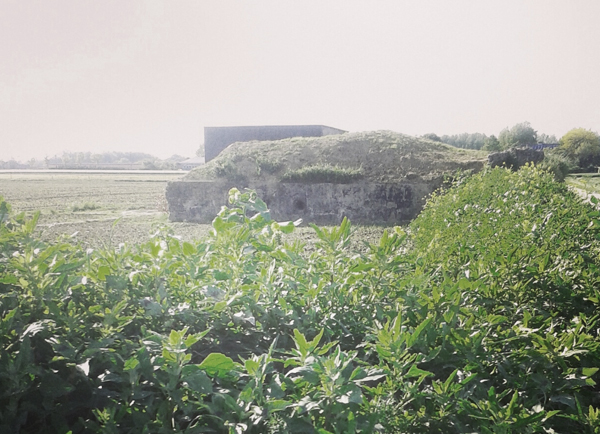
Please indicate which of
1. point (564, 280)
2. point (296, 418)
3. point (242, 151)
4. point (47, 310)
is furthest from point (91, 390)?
point (242, 151)

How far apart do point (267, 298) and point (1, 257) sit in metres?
0.76

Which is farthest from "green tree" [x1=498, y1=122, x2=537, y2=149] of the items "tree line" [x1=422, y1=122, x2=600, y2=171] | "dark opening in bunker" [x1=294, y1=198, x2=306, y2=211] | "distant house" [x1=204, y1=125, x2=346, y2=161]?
"dark opening in bunker" [x1=294, y1=198, x2=306, y2=211]

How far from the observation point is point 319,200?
13391mm

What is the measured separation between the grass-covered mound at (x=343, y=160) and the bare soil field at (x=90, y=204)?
2569 mm

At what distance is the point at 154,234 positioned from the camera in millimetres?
1672

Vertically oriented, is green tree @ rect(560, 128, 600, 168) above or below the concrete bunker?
above

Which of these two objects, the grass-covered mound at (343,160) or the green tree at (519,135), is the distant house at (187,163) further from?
the green tree at (519,135)

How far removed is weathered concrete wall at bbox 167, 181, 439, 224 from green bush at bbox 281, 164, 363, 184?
8.2 inches

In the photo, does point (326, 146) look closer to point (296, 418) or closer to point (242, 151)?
point (242, 151)

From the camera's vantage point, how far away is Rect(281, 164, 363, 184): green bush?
44.1 feet

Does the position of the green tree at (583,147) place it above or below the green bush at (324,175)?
above

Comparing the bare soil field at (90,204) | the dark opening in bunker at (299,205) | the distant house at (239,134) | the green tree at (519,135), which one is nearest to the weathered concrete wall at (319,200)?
the dark opening in bunker at (299,205)

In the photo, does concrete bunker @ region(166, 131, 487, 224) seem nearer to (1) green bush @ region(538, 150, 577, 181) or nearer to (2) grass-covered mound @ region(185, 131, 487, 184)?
(2) grass-covered mound @ region(185, 131, 487, 184)

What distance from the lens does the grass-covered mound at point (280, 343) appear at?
88cm
